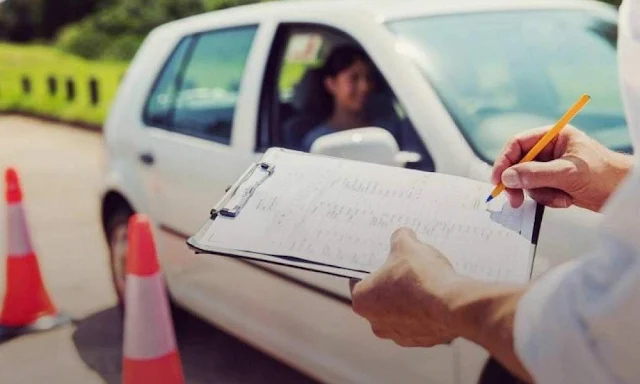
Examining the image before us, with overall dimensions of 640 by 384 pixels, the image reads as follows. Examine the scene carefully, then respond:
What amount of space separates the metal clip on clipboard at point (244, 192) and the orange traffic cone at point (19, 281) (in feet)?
10.5

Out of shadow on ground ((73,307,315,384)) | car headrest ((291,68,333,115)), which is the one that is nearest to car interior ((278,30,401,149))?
car headrest ((291,68,333,115))

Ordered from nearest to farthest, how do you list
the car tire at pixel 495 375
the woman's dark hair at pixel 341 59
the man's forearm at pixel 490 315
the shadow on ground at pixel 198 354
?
the man's forearm at pixel 490 315 → the car tire at pixel 495 375 → the woman's dark hair at pixel 341 59 → the shadow on ground at pixel 198 354

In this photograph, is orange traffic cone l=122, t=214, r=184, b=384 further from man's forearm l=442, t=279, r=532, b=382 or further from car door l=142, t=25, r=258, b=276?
man's forearm l=442, t=279, r=532, b=382

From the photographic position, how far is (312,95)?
4.05 meters

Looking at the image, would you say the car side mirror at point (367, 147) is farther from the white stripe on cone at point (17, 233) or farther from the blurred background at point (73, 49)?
the blurred background at point (73, 49)

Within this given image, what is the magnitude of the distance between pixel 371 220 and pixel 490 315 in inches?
18.2

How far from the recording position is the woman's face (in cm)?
356

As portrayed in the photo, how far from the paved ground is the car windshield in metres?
1.53

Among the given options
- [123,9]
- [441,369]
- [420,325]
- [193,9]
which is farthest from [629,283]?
[123,9]

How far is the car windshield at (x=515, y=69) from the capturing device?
3045mm

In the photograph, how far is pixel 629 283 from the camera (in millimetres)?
998

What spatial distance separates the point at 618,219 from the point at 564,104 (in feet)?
7.54

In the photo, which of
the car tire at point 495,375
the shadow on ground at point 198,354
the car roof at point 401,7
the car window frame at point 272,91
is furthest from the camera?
the shadow on ground at point 198,354

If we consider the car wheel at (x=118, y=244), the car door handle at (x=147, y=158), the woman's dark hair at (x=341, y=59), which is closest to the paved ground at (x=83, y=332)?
the car wheel at (x=118, y=244)
